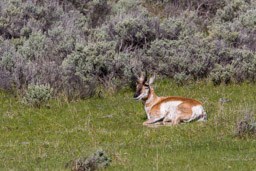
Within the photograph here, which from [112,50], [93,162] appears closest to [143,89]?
[93,162]

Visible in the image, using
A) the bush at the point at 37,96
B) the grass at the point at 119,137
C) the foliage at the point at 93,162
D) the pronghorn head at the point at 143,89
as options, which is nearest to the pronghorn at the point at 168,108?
the pronghorn head at the point at 143,89

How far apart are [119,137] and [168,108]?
6.06 feet

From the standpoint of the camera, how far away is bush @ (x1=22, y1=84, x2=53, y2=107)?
1386cm

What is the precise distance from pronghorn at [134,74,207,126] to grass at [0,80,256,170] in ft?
1.16

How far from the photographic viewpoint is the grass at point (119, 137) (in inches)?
307

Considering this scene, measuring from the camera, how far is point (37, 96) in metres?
14.0

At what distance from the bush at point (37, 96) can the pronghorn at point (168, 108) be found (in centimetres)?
360

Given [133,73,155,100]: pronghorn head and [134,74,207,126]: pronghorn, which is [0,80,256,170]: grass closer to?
[134,74,207,126]: pronghorn

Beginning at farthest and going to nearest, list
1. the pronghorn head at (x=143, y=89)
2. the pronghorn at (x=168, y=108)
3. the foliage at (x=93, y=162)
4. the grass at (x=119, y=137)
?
the pronghorn head at (x=143, y=89), the pronghorn at (x=168, y=108), the grass at (x=119, y=137), the foliage at (x=93, y=162)

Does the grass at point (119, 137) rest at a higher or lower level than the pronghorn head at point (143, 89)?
lower

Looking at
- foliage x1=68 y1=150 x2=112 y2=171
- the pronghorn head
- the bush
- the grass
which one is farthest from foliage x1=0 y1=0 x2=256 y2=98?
foliage x1=68 y1=150 x2=112 y2=171

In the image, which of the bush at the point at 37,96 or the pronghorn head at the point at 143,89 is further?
the bush at the point at 37,96

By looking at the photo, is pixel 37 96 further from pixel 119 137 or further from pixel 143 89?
pixel 119 137

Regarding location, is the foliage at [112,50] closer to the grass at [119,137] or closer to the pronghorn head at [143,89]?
the grass at [119,137]
